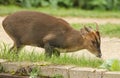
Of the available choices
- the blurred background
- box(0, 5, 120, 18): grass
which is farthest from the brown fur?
box(0, 5, 120, 18): grass

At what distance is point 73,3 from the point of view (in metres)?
20.3

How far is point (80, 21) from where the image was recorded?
54.4 ft

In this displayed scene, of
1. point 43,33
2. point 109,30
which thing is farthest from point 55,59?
point 109,30

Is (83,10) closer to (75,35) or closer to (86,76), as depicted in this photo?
(75,35)

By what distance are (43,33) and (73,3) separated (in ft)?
34.2

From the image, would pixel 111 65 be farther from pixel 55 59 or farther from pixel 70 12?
pixel 70 12

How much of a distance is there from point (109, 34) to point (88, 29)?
4339 millimetres

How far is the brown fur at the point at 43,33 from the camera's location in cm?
984

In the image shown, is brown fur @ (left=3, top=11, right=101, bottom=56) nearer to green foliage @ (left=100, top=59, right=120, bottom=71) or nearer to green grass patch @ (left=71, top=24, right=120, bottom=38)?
green foliage @ (left=100, top=59, right=120, bottom=71)

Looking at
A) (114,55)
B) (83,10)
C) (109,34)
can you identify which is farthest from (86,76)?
(83,10)

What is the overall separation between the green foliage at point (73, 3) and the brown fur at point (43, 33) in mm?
9569

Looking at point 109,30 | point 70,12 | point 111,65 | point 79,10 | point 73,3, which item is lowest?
point 111,65

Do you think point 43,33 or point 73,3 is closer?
point 43,33

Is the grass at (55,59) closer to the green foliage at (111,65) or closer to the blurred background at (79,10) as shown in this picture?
the green foliage at (111,65)
